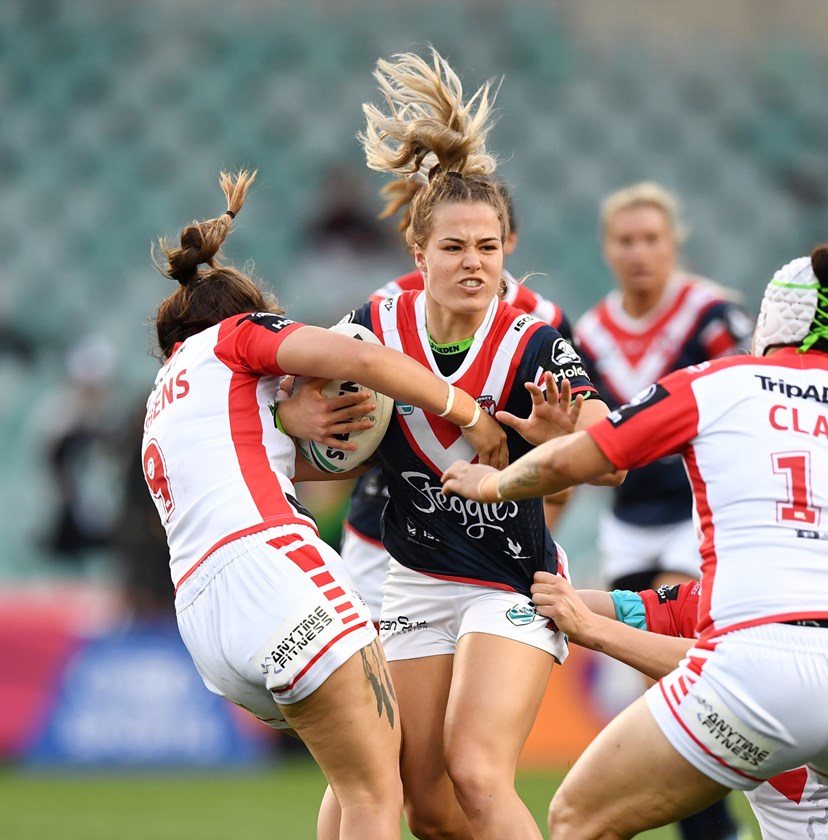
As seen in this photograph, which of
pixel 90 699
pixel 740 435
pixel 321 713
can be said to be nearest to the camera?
pixel 740 435

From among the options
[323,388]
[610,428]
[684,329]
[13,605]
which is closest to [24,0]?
[13,605]

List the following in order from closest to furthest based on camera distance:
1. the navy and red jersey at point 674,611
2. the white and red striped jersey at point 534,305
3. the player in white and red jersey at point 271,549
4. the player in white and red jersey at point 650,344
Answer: the player in white and red jersey at point 271,549 < the navy and red jersey at point 674,611 < the white and red striped jersey at point 534,305 < the player in white and red jersey at point 650,344

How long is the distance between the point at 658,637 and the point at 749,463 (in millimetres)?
786

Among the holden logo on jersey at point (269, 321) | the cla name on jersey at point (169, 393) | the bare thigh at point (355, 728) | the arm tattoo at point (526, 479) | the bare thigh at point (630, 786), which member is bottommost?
the bare thigh at point (630, 786)

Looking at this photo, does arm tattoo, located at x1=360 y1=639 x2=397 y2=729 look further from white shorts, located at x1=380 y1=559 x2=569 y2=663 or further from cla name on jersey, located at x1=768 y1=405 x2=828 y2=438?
cla name on jersey, located at x1=768 y1=405 x2=828 y2=438

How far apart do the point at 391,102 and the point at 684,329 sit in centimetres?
231

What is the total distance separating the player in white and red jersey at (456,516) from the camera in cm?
413

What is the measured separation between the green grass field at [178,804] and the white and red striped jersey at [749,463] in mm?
3432

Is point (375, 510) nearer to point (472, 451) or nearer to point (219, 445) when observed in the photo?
point (472, 451)

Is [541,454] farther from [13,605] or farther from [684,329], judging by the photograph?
[13,605]

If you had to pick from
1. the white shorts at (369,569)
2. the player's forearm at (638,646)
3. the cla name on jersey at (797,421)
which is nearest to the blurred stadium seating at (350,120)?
the white shorts at (369,569)

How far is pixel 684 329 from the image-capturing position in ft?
21.3

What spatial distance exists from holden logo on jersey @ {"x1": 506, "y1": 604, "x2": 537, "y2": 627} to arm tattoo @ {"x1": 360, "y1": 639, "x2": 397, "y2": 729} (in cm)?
51

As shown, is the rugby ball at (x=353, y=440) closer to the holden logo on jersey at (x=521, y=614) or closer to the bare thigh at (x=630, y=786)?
the holden logo on jersey at (x=521, y=614)
